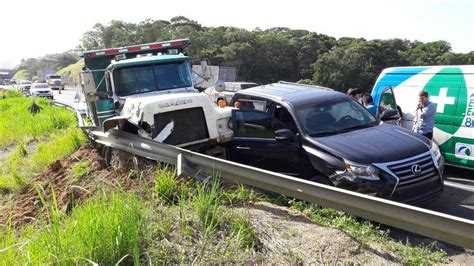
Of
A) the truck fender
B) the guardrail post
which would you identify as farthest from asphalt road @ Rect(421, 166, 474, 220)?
the truck fender

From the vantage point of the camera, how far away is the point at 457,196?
22.2ft

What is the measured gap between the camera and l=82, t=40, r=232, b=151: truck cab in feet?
21.9

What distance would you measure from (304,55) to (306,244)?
63570 mm

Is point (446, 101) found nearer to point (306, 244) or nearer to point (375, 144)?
point (375, 144)

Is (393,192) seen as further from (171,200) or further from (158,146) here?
(158,146)

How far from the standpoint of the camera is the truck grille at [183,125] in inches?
262

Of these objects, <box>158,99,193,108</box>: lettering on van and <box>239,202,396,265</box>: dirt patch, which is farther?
<box>158,99,193,108</box>: lettering on van

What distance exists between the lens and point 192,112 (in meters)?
6.85

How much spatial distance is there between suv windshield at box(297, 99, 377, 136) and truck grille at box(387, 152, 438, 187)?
118 centimetres

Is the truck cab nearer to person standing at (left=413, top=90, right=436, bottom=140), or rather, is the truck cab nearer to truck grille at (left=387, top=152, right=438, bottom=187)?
truck grille at (left=387, top=152, right=438, bottom=187)

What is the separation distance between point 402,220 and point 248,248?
1251 millimetres

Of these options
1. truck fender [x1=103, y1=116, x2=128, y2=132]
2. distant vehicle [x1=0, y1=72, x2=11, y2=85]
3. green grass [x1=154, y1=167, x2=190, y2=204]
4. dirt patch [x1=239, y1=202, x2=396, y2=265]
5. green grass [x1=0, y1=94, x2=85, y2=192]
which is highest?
truck fender [x1=103, y1=116, x2=128, y2=132]

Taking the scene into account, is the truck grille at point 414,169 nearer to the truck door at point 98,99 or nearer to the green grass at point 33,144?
the truck door at point 98,99

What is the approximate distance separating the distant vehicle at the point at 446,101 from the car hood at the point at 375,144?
2082 millimetres
